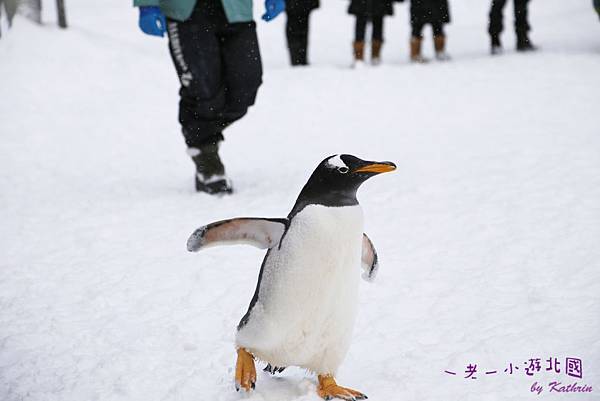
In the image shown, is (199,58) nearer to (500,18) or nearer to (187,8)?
(187,8)

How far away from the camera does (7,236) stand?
3477 mm

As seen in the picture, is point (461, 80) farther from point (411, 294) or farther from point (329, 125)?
point (411, 294)

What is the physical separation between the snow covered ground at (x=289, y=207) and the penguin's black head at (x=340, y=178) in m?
0.54

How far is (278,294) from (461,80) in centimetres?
558

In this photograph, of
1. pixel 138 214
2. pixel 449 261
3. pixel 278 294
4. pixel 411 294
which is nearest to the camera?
pixel 278 294

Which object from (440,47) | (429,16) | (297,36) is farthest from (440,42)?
(297,36)

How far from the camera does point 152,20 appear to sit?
3656mm

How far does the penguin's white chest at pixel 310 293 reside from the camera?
1.69 metres

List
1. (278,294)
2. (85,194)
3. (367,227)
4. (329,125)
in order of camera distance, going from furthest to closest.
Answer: (329,125), (85,194), (367,227), (278,294)

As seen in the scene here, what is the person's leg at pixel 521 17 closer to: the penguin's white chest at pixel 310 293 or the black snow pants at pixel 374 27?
the black snow pants at pixel 374 27

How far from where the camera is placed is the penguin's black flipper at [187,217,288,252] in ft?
5.59

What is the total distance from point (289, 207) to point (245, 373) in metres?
1.95

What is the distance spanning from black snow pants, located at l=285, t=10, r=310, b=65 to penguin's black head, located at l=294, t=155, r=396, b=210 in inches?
247

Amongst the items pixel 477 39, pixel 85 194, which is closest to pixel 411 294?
pixel 85 194
